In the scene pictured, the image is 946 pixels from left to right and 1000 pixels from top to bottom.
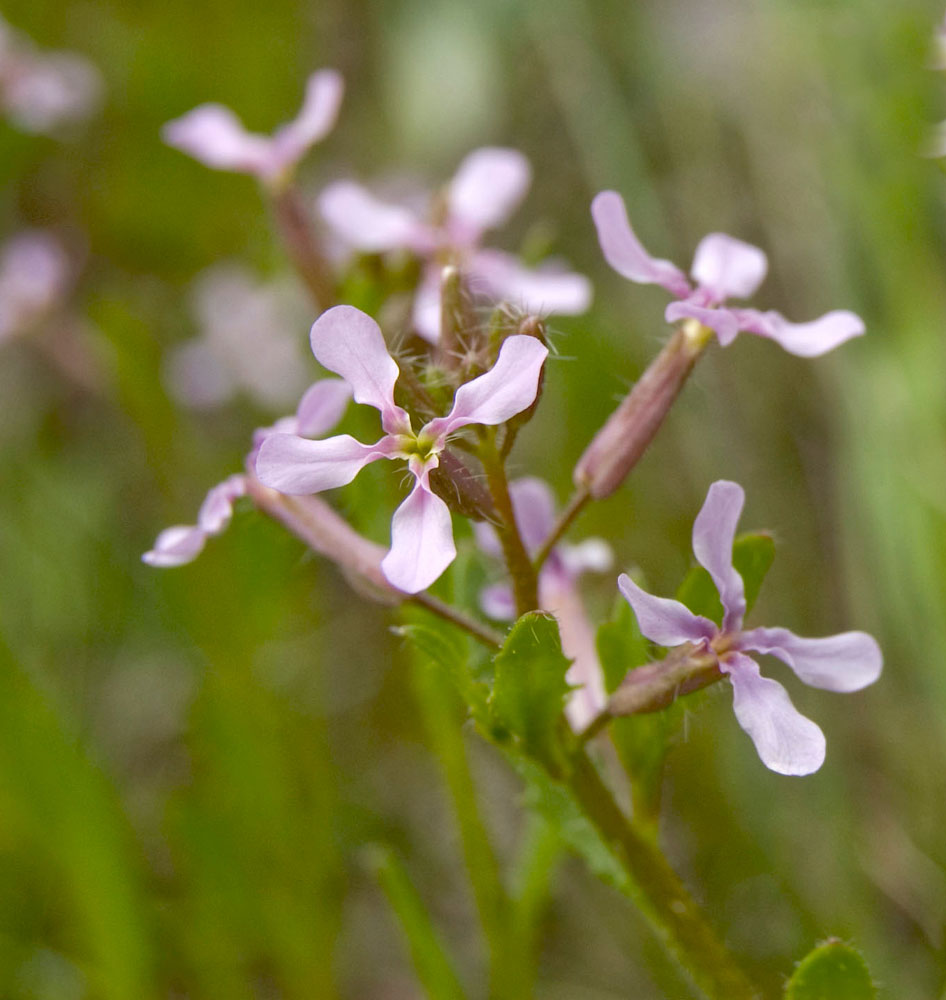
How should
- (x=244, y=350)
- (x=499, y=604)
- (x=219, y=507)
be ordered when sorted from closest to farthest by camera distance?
(x=219, y=507), (x=499, y=604), (x=244, y=350)

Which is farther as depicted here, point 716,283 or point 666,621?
point 716,283

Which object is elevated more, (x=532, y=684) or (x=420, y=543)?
(x=420, y=543)

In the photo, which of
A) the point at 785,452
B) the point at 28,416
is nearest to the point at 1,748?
the point at 28,416

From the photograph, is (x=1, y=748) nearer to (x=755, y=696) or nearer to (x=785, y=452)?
(x=755, y=696)

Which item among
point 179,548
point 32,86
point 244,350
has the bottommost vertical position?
point 179,548

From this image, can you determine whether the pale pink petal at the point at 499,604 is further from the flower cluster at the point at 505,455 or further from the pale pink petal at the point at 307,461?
the pale pink petal at the point at 307,461

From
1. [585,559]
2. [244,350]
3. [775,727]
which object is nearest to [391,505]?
[585,559]

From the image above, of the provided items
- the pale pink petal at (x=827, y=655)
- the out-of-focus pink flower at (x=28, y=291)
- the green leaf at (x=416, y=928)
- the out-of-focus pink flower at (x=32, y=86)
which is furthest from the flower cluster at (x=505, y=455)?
the out-of-focus pink flower at (x=32, y=86)

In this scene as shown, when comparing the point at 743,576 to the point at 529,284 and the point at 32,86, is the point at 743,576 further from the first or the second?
the point at 32,86
